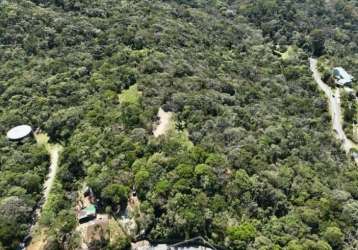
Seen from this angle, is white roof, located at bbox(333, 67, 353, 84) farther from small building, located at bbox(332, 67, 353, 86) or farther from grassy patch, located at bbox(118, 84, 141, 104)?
grassy patch, located at bbox(118, 84, 141, 104)

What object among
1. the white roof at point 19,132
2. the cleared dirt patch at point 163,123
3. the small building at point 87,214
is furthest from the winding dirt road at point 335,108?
the white roof at point 19,132

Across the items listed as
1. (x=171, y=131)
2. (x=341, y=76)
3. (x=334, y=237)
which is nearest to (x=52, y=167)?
(x=171, y=131)

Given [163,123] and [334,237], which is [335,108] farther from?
[334,237]

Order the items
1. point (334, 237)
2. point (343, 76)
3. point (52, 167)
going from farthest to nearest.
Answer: point (343, 76)
point (52, 167)
point (334, 237)

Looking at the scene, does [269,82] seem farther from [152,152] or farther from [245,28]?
[152,152]

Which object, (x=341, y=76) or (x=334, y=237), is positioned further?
(x=341, y=76)

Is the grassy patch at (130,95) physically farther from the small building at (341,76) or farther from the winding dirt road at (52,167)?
the small building at (341,76)
